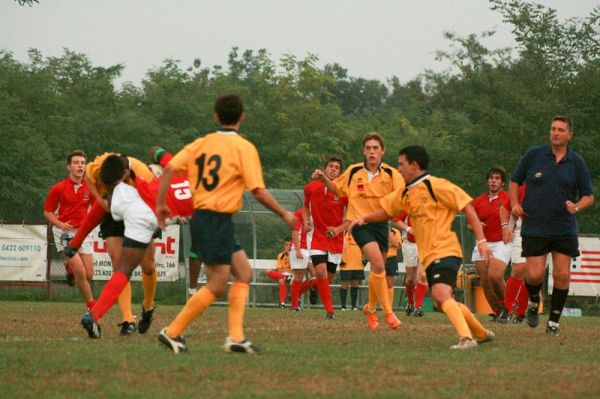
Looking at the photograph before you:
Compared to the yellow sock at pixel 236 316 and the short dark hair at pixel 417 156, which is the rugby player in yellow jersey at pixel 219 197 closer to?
the yellow sock at pixel 236 316

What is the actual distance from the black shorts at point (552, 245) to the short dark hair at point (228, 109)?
175 inches

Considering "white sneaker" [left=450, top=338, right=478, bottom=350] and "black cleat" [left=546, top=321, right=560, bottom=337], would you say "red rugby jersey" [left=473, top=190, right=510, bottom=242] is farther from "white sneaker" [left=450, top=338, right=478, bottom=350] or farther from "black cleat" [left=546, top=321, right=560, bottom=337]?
"white sneaker" [left=450, top=338, right=478, bottom=350]

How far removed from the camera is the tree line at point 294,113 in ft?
111

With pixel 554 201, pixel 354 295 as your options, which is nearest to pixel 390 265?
pixel 354 295

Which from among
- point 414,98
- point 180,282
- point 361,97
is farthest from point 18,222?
Answer: point 361,97

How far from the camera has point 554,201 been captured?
12461 millimetres

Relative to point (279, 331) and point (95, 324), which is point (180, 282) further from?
point (95, 324)

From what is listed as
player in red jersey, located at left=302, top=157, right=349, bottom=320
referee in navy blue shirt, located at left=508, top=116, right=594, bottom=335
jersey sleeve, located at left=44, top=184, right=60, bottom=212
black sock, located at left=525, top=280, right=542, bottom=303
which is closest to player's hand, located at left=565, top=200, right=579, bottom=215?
referee in navy blue shirt, located at left=508, top=116, right=594, bottom=335

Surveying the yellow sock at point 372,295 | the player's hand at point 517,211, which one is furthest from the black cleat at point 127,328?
the player's hand at point 517,211

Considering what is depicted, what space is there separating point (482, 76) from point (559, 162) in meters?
27.5

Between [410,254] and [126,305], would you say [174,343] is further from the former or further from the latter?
[410,254]

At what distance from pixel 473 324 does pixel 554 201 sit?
2.33 m

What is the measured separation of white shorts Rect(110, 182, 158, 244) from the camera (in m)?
11.2

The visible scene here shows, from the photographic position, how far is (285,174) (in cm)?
4450
